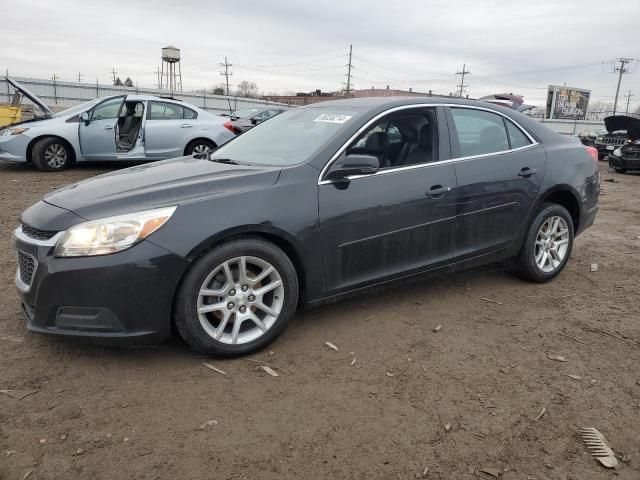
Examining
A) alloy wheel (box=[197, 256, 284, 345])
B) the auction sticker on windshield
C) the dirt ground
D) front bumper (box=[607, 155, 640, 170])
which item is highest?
the auction sticker on windshield

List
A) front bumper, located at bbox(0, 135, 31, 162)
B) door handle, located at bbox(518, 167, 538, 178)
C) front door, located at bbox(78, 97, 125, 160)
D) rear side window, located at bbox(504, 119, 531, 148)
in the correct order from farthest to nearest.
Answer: front door, located at bbox(78, 97, 125, 160) → front bumper, located at bbox(0, 135, 31, 162) → rear side window, located at bbox(504, 119, 531, 148) → door handle, located at bbox(518, 167, 538, 178)

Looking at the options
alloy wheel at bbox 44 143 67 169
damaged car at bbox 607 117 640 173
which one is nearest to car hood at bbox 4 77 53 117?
alloy wheel at bbox 44 143 67 169

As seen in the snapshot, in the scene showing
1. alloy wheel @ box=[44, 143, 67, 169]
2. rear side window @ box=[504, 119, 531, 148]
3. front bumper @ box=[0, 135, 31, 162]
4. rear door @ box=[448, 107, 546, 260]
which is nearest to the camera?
rear door @ box=[448, 107, 546, 260]

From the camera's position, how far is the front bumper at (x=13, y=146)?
9.42 m

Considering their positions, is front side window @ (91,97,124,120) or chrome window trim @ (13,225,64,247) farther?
front side window @ (91,97,124,120)

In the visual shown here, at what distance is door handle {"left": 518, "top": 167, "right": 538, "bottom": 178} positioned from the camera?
164 inches

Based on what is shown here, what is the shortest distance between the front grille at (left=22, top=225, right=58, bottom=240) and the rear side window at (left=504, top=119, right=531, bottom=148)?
Answer: 348 centimetres

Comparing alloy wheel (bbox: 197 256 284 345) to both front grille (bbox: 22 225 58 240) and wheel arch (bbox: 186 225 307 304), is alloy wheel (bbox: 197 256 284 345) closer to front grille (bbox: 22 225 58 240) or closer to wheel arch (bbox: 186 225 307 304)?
wheel arch (bbox: 186 225 307 304)

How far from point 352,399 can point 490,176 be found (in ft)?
7.12

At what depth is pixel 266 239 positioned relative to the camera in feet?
10.3

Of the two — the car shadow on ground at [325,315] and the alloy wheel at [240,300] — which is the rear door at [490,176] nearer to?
the car shadow on ground at [325,315]

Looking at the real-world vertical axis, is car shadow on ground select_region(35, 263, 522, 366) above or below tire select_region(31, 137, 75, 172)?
below

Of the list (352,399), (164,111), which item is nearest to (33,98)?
(164,111)

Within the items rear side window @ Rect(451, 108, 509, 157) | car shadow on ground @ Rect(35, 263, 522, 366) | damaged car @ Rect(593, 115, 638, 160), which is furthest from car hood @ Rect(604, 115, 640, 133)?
rear side window @ Rect(451, 108, 509, 157)
